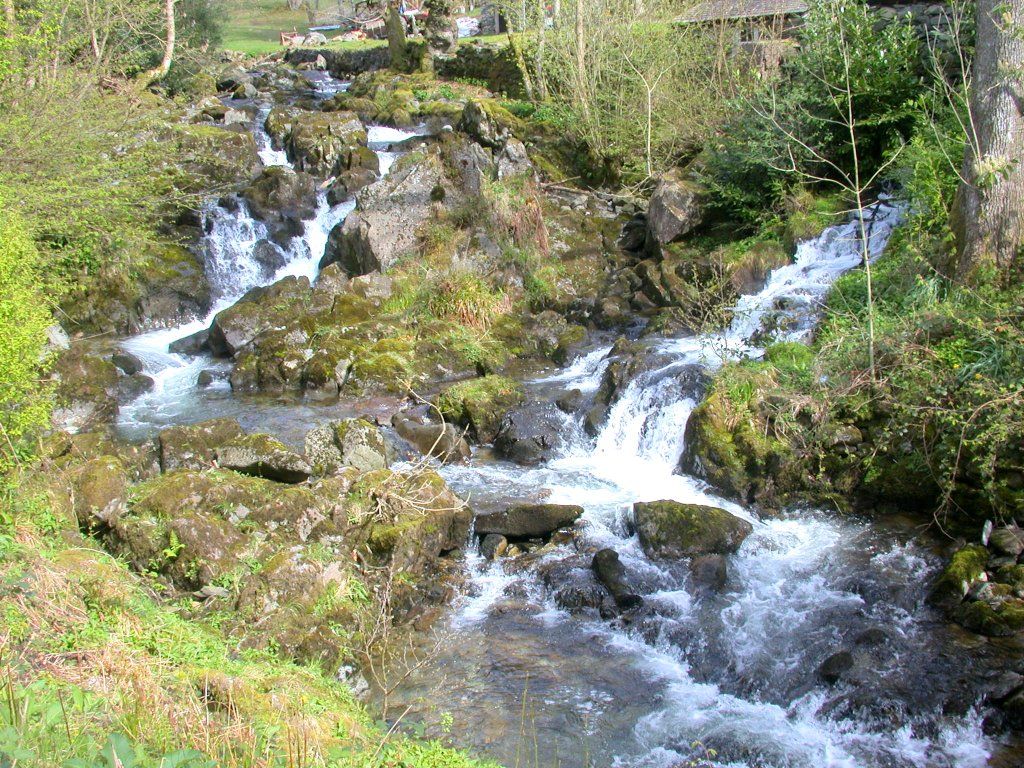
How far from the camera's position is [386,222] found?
18.1m

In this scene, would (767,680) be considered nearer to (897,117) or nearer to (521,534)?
(521,534)

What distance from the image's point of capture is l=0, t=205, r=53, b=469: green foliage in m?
7.59

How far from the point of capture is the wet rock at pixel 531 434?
40.6ft

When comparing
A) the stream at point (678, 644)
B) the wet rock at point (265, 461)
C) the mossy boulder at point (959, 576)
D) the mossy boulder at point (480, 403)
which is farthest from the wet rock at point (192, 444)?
the mossy boulder at point (959, 576)

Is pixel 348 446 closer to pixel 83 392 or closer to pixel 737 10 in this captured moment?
pixel 83 392

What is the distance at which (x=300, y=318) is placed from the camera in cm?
1582

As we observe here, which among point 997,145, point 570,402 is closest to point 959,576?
point 997,145

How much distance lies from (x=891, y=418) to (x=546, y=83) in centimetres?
1650

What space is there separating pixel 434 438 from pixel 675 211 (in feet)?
26.9

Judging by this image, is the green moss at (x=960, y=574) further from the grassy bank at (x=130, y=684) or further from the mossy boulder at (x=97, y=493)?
the mossy boulder at (x=97, y=493)

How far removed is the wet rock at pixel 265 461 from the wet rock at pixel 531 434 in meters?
3.19

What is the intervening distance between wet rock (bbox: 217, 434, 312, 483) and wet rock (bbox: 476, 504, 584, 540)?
237cm

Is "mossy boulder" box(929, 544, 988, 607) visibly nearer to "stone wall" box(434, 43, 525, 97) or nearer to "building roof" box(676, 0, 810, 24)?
"building roof" box(676, 0, 810, 24)

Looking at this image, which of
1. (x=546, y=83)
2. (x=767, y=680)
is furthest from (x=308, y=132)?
(x=767, y=680)
